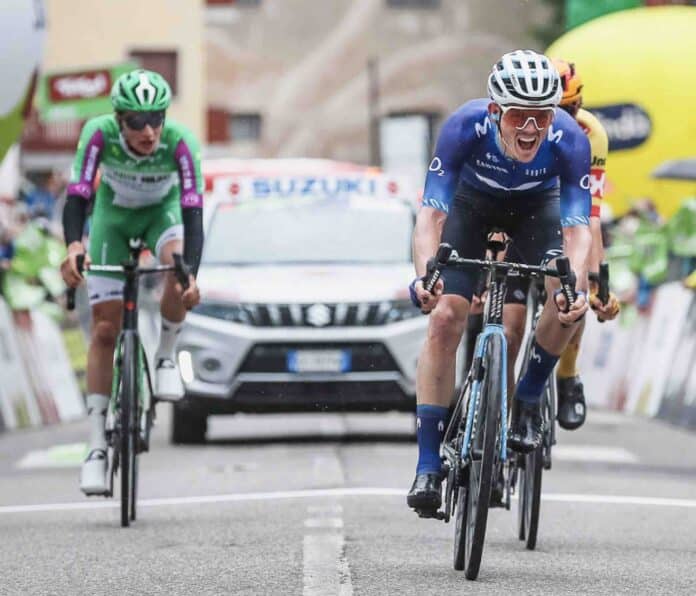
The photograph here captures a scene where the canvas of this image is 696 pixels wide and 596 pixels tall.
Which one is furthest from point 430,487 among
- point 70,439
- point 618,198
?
point 618,198

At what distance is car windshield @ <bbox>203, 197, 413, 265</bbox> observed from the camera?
16.4 m

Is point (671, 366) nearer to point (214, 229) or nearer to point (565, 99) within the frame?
point (214, 229)

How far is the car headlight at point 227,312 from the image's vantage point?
15500 millimetres

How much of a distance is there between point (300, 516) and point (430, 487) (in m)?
2.02

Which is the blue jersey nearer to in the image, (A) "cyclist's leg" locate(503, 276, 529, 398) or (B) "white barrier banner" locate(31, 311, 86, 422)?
(A) "cyclist's leg" locate(503, 276, 529, 398)

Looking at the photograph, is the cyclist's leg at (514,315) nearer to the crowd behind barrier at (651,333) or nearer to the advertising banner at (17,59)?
the advertising banner at (17,59)

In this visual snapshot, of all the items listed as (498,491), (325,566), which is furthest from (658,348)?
(325,566)

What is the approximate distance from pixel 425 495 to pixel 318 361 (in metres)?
6.56

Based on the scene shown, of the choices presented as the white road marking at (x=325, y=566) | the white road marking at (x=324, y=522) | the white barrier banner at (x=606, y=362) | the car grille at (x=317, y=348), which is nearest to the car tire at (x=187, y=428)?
the car grille at (x=317, y=348)

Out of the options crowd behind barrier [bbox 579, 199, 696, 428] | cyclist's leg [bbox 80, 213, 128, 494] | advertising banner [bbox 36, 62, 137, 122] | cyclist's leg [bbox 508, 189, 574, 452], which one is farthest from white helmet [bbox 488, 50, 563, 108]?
advertising banner [bbox 36, 62, 137, 122]

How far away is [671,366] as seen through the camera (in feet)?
63.2

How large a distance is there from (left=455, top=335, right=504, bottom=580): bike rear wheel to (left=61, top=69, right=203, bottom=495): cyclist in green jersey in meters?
2.79

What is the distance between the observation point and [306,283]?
15711 mm

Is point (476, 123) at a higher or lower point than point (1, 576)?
higher
